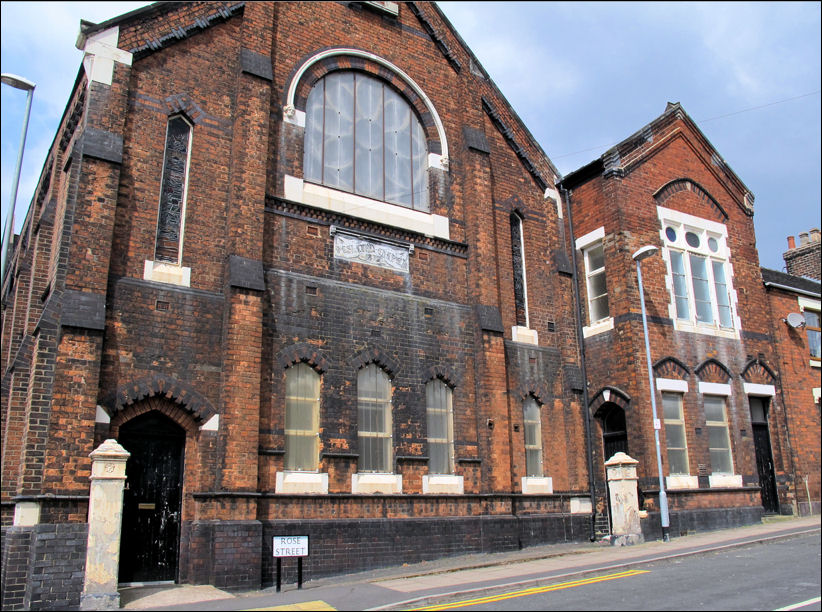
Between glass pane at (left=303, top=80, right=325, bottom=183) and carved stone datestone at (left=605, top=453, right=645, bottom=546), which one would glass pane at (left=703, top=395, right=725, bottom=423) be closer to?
carved stone datestone at (left=605, top=453, right=645, bottom=546)

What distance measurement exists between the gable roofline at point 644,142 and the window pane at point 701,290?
119 inches

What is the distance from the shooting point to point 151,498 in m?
12.6

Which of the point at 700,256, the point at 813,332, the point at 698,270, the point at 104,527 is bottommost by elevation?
the point at 104,527

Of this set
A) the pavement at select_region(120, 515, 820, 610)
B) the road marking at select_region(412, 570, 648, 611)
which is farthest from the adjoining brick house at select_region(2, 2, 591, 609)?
the road marking at select_region(412, 570, 648, 611)

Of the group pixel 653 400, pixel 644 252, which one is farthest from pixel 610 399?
pixel 644 252

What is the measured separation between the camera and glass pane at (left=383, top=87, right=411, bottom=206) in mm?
17328

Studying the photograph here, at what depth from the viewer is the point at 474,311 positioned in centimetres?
1730

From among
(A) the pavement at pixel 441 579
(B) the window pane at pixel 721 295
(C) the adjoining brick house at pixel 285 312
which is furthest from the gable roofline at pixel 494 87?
(A) the pavement at pixel 441 579

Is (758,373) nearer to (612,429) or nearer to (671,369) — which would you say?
(671,369)

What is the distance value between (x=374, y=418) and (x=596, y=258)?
8673 millimetres

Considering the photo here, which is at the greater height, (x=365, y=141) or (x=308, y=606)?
(x=365, y=141)

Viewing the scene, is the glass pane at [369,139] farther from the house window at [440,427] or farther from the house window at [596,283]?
the house window at [596,283]

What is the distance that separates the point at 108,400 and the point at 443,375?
7294 millimetres

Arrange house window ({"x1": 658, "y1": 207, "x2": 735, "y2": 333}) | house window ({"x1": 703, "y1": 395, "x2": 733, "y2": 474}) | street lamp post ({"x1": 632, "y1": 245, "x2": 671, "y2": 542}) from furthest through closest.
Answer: house window ({"x1": 658, "y1": 207, "x2": 735, "y2": 333}) < house window ({"x1": 703, "y1": 395, "x2": 733, "y2": 474}) < street lamp post ({"x1": 632, "y1": 245, "x2": 671, "y2": 542})
